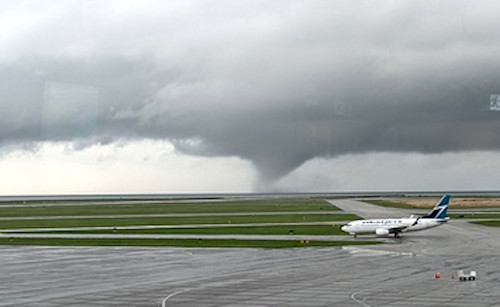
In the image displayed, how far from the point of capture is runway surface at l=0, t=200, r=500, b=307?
35.8 m

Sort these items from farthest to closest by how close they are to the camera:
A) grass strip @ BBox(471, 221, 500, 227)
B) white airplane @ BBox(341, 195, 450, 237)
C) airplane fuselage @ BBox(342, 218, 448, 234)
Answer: grass strip @ BBox(471, 221, 500, 227) → airplane fuselage @ BBox(342, 218, 448, 234) → white airplane @ BBox(341, 195, 450, 237)

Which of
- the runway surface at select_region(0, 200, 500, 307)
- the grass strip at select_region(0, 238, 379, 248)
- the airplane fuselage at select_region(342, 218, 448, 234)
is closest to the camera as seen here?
the runway surface at select_region(0, 200, 500, 307)

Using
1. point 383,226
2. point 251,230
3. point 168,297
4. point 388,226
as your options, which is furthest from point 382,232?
point 168,297

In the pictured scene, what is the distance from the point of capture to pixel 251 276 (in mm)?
46188

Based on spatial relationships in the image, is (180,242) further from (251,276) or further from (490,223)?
(490,223)

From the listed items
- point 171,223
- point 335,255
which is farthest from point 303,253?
point 171,223

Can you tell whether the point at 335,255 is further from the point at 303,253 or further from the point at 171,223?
the point at 171,223

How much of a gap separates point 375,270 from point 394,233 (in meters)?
38.0

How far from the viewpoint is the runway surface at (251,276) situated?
35.8m

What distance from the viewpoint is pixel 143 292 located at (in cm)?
3912

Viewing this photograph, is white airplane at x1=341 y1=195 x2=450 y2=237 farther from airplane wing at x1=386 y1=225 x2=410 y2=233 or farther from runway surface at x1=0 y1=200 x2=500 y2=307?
runway surface at x1=0 y1=200 x2=500 y2=307

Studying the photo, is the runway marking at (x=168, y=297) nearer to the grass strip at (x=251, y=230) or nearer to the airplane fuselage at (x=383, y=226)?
the airplane fuselage at (x=383, y=226)

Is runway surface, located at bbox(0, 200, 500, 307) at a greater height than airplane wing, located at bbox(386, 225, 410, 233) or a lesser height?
greater

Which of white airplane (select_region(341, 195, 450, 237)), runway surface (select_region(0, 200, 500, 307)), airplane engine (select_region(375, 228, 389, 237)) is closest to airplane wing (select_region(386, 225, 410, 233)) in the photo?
white airplane (select_region(341, 195, 450, 237))
